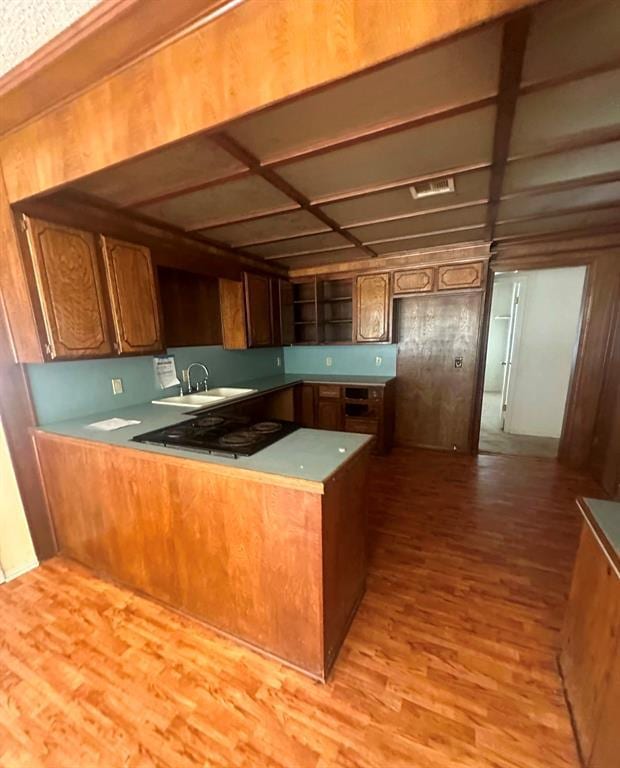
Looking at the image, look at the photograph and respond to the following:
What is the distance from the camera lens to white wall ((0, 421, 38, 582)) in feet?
6.40

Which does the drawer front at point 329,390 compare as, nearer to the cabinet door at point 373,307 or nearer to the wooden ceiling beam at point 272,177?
the cabinet door at point 373,307

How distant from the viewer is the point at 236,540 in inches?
55.1

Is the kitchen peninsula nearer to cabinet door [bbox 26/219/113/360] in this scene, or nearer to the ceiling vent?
cabinet door [bbox 26/219/113/360]

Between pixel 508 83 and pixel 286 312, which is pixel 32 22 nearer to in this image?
pixel 508 83

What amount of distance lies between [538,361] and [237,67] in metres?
4.70

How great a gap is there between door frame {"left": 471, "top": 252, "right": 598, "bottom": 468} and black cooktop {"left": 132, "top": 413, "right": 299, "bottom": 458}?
112 inches

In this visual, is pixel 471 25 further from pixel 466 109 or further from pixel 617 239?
pixel 617 239

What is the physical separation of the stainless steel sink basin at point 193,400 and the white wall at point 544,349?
160 inches

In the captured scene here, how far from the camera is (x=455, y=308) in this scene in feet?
12.0

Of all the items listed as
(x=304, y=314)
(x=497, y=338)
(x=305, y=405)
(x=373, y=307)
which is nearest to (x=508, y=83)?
(x=373, y=307)

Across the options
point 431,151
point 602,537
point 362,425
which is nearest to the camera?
point 602,537

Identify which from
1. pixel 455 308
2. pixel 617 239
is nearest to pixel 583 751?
pixel 455 308

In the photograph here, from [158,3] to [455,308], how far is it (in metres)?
3.51

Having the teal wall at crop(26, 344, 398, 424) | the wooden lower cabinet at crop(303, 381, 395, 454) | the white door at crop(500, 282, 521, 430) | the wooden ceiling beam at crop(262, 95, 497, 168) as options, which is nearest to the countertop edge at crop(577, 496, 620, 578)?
the wooden ceiling beam at crop(262, 95, 497, 168)
